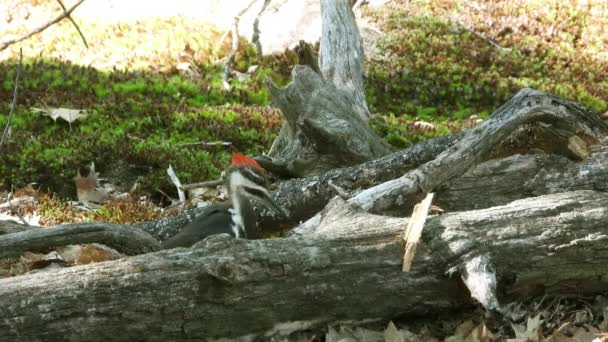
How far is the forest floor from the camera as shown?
9070 millimetres

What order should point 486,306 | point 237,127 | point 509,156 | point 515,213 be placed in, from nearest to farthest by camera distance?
1. point 486,306
2. point 515,213
3. point 509,156
4. point 237,127

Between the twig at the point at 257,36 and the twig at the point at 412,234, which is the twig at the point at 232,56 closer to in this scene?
the twig at the point at 257,36

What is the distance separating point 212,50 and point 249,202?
34.3ft

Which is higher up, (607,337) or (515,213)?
(515,213)

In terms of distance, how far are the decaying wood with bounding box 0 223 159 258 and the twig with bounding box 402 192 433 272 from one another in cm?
195

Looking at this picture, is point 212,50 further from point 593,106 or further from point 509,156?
point 509,156

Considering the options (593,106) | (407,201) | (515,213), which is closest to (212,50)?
(593,106)

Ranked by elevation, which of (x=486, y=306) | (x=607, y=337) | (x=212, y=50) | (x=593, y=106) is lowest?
(x=607, y=337)

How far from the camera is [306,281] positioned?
3828 mm

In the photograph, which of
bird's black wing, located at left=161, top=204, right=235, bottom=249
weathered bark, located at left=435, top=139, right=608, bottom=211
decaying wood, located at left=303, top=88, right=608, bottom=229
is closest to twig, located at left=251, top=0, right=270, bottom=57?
decaying wood, located at left=303, top=88, right=608, bottom=229

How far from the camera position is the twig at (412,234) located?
4031 millimetres

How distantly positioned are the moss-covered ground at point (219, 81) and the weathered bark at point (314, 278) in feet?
16.8

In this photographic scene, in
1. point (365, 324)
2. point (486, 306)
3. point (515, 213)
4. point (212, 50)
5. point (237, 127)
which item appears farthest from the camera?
point (212, 50)

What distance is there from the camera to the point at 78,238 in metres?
4.81
